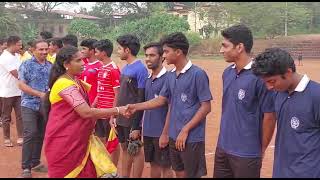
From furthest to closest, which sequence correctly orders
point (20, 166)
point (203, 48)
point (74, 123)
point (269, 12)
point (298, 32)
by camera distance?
point (298, 32) < point (269, 12) < point (203, 48) < point (20, 166) < point (74, 123)

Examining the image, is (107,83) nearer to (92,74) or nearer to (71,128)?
(92,74)

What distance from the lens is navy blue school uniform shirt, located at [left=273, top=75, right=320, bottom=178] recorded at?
2.67 meters

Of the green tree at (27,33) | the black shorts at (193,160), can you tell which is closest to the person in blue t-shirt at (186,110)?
the black shorts at (193,160)

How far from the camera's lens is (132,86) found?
4758 millimetres

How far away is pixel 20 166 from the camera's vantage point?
5922mm

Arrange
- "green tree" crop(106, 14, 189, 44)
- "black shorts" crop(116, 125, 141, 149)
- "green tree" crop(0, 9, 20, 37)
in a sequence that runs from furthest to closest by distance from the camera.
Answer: "green tree" crop(106, 14, 189, 44), "green tree" crop(0, 9, 20, 37), "black shorts" crop(116, 125, 141, 149)

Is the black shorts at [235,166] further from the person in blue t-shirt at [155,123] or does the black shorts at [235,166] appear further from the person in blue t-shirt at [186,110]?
the person in blue t-shirt at [155,123]

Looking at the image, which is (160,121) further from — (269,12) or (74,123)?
(269,12)

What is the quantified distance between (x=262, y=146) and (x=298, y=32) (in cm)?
5119

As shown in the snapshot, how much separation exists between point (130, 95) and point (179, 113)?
108 centimetres

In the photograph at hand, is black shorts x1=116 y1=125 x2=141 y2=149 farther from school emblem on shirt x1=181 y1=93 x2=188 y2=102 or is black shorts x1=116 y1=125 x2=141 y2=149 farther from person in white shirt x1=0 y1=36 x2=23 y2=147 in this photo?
person in white shirt x1=0 y1=36 x2=23 y2=147

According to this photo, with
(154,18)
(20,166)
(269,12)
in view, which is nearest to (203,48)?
(154,18)

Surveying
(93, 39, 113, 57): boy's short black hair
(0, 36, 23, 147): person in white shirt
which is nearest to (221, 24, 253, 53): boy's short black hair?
(93, 39, 113, 57): boy's short black hair

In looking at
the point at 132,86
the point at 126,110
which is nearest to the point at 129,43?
the point at 132,86
